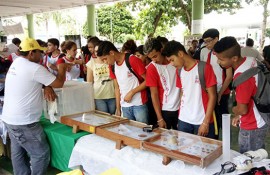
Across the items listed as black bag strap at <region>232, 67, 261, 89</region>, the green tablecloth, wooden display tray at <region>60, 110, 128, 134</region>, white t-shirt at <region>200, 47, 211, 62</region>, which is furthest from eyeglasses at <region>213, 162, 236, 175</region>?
white t-shirt at <region>200, 47, 211, 62</region>

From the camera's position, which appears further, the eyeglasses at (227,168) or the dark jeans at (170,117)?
the dark jeans at (170,117)

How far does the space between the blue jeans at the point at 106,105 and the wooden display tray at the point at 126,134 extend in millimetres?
760

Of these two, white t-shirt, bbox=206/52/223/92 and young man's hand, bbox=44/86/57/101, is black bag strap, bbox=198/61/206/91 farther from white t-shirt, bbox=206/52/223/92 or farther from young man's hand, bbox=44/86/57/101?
young man's hand, bbox=44/86/57/101

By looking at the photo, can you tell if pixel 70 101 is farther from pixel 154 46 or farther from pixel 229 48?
pixel 229 48

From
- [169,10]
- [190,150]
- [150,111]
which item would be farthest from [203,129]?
[169,10]

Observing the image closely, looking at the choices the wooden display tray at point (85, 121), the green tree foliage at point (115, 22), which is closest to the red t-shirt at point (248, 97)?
the wooden display tray at point (85, 121)

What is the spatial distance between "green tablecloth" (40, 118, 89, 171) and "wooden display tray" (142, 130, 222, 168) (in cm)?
71

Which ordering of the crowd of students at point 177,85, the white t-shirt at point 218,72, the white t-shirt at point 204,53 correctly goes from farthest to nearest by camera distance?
the white t-shirt at point 204,53 < the white t-shirt at point 218,72 < the crowd of students at point 177,85

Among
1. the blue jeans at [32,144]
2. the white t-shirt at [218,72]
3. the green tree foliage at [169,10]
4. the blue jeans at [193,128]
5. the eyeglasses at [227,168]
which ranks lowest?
the blue jeans at [32,144]

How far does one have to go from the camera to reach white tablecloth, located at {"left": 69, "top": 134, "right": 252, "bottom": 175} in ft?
4.73

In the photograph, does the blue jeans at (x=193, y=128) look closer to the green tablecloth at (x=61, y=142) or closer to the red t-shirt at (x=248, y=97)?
the red t-shirt at (x=248, y=97)

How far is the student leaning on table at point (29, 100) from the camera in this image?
80.0 inches

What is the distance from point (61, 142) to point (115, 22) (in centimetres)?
1941

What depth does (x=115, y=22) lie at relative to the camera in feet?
67.9
